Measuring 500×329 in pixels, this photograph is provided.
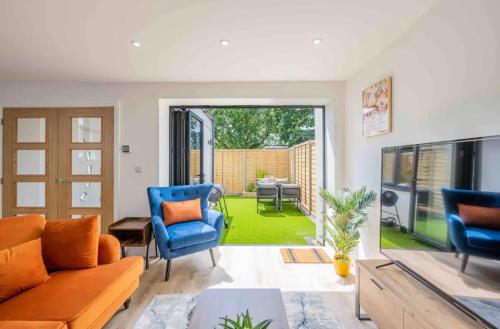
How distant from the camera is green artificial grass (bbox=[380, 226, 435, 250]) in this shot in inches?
59.7

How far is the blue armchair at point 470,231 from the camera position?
1.07m

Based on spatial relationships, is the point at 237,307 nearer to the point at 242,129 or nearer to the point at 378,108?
the point at 378,108

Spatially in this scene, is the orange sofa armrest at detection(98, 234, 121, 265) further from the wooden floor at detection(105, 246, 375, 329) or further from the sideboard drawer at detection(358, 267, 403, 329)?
the sideboard drawer at detection(358, 267, 403, 329)

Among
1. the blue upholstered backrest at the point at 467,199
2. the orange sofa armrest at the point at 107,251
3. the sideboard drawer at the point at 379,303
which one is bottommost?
the sideboard drawer at the point at 379,303

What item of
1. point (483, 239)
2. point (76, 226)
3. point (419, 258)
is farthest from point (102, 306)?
point (483, 239)

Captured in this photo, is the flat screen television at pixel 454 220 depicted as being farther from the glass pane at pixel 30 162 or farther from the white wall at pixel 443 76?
the glass pane at pixel 30 162

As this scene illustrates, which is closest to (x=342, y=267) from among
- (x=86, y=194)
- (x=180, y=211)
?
(x=180, y=211)

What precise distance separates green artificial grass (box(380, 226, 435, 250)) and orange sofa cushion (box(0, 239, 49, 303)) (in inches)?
101

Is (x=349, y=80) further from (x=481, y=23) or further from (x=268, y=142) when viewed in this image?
(x=268, y=142)

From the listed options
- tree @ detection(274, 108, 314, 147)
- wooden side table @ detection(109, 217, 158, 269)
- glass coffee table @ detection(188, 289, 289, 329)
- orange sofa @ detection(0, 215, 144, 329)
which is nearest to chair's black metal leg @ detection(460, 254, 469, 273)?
glass coffee table @ detection(188, 289, 289, 329)

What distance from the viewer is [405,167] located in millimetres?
1666

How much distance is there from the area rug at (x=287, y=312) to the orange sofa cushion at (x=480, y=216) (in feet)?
4.09

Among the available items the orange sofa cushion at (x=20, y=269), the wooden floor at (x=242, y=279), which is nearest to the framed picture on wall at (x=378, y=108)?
the wooden floor at (x=242, y=279)

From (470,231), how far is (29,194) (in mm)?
4716
